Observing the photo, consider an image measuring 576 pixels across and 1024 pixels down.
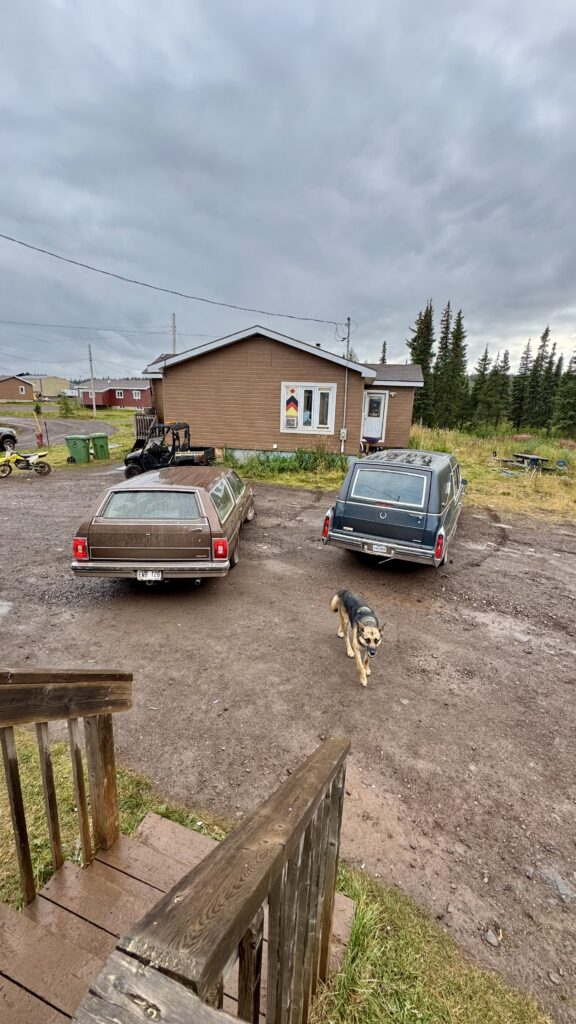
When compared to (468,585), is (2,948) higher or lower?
higher

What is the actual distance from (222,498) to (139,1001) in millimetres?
6201

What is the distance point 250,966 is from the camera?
102 centimetres

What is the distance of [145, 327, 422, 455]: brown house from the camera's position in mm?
15547

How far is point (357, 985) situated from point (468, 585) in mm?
5666

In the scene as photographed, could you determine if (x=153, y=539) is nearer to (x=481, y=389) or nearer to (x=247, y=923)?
(x=247, y=923)

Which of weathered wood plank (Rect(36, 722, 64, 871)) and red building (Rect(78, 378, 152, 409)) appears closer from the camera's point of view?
weathered wood plank (Rect(36, 722, 64, 871))

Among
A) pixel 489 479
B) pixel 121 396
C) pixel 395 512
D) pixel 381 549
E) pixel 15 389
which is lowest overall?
pixel 489 479

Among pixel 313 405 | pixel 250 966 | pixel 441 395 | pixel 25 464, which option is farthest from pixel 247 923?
pixel 441 395

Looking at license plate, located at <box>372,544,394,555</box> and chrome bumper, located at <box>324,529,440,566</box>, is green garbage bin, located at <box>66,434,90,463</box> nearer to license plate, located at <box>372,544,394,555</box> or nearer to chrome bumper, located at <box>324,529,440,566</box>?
chrome bumper, located at <box>324,529,440,566</box>

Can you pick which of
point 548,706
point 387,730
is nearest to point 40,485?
point 387,730

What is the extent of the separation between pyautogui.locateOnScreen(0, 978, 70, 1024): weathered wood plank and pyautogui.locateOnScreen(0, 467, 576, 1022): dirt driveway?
5.65 feet

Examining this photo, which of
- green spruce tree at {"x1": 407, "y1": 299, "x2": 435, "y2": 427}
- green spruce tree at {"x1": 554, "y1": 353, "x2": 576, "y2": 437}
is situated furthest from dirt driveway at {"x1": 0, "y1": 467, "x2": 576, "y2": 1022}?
green spruce tree at {"x1": 554, "y1": 353, "x2": 576, "y2": 437}

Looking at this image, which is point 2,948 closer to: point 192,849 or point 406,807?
point 192,849

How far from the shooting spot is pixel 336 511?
22.7 feet
